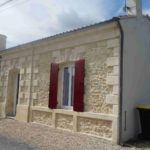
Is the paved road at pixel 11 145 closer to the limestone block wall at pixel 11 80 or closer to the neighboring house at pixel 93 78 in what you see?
the neighboring house at pixel 93 78

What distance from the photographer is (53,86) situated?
7168 mm

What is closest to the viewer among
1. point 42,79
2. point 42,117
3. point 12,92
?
point 42,117

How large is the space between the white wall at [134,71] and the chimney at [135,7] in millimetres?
238

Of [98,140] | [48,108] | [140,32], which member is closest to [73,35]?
[140,32]

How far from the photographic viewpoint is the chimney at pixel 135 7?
6.31 m

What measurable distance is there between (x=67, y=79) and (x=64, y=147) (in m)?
2.93

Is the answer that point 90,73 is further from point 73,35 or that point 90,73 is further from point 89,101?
point 73,35

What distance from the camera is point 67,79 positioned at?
708 centimetres

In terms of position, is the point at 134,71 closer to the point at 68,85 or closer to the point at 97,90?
the point at 97,90

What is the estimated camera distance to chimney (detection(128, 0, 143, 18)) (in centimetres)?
631

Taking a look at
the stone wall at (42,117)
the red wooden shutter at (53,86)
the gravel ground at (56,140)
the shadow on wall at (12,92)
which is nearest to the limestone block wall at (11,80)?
the shadow on wall at (12,92)

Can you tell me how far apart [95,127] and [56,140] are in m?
1.30

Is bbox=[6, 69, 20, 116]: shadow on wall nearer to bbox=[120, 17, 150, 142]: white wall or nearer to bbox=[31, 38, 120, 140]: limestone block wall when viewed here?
bbox=[31, 38, 120, 140]: limestone block wall

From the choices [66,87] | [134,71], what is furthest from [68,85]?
[134,71]
